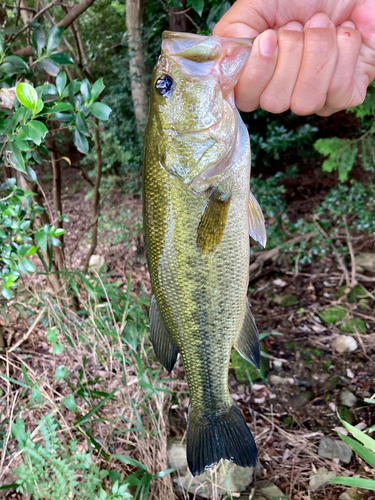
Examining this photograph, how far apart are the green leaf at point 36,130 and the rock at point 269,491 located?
2.71 meters

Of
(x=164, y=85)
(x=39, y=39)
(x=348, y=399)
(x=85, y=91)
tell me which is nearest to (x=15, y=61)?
(x=39, y=39)

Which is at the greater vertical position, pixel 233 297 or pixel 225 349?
pixel 233 297

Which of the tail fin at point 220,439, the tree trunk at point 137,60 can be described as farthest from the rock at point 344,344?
the tree trunk at point 137,60

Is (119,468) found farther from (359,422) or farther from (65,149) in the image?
(65,149)

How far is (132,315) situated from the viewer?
338 cm

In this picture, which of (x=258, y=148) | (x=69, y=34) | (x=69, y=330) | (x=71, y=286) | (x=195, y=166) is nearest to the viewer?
(x=195, y=166)

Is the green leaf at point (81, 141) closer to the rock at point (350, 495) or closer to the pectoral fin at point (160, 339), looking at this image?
the pectoral fin at point (160, 339)

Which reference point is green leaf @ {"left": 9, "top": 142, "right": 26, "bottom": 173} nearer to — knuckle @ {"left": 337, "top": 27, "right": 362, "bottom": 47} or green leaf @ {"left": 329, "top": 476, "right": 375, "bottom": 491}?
knuckle @ {"left": 337, "top": 27, "right": 362, "bottom": 47}

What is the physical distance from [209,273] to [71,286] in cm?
231

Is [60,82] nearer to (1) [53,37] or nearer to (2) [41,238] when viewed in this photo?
(1) [53,37]

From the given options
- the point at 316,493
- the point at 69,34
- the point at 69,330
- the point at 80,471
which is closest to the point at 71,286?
the point at 69,330

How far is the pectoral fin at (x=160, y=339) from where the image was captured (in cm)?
167

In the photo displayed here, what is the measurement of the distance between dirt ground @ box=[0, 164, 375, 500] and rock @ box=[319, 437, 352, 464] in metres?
0.04

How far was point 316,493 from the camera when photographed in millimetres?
2402
